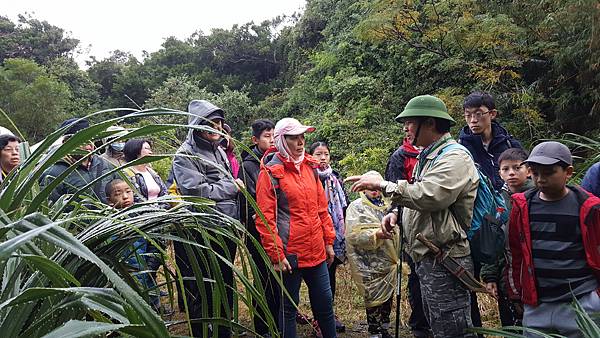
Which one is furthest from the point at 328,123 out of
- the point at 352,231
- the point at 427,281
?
the point at 427,281

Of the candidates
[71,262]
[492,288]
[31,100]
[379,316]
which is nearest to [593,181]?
[492,288]

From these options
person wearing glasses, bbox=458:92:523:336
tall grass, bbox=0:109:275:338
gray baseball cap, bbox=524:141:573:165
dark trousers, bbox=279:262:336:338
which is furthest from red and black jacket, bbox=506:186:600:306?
tall grass, bbox=0:109:275:338

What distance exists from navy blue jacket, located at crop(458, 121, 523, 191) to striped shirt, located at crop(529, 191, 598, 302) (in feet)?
2.94

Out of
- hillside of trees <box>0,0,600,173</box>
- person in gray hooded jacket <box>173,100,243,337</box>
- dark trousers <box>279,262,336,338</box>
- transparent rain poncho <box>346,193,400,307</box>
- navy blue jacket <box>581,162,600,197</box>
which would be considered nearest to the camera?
navy blue jacket <box>581,162,600,197</box>

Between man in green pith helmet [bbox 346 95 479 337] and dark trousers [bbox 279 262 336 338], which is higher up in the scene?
man in green pith helmet [bbox 346 95 479 337]

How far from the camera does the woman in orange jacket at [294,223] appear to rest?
277 cm

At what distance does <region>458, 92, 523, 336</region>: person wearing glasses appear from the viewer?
2957 millimetres

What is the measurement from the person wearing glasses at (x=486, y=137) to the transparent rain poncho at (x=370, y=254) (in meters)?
0.73

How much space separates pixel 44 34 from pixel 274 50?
11.8m

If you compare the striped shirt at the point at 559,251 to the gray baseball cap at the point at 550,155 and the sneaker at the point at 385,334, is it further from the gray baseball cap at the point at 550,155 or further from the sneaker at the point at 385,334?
the sneaker at the point at 385,334

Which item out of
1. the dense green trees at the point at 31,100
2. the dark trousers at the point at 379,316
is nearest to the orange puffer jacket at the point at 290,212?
the dark trousers at the point at 379,316

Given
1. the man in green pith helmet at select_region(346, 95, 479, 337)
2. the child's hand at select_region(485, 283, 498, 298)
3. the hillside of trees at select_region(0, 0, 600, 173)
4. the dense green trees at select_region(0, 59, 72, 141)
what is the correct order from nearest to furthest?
the man in green pith helmet at select_region(346, 95, 479, 337)
the child's hand at select_region(485, 283, 498, 298)
the hillside of trees at select_region(0, 0, 600, 173)
the dense green trees at select_region(0, 59, 72, 141)

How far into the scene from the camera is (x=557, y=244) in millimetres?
2020

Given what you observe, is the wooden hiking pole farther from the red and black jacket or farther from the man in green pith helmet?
the red and black jacket
